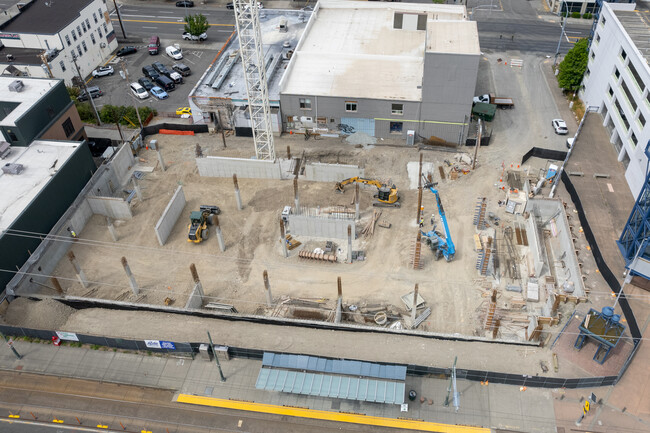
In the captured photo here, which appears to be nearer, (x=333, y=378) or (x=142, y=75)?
(x=333, y=378)

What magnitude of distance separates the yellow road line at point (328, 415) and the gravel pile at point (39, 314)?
44.4 feet

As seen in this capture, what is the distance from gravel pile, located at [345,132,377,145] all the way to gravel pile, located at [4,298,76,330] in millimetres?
37790

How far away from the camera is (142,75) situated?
266 feet

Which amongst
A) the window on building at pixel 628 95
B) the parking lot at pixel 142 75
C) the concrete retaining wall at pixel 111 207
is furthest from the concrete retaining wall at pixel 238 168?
the window on building at pixel 628 95

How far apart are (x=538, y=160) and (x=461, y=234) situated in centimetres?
1779

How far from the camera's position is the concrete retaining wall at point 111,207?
54.5m

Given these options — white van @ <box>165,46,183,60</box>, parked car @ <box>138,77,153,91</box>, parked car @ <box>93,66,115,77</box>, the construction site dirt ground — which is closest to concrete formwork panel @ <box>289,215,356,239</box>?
the construction site dirt ground

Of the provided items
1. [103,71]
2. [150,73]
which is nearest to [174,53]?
[150,73]

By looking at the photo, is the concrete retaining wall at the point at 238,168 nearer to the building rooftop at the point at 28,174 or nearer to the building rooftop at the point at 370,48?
the building rooftop at the point at 370,48

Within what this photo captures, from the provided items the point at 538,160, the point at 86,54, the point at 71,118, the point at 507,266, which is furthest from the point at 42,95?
the point at 538,160

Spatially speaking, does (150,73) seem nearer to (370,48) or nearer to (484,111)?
(370,48)

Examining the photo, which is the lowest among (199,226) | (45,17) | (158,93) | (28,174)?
(199,226)

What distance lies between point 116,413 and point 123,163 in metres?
33.2

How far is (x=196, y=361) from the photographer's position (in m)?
39.9
